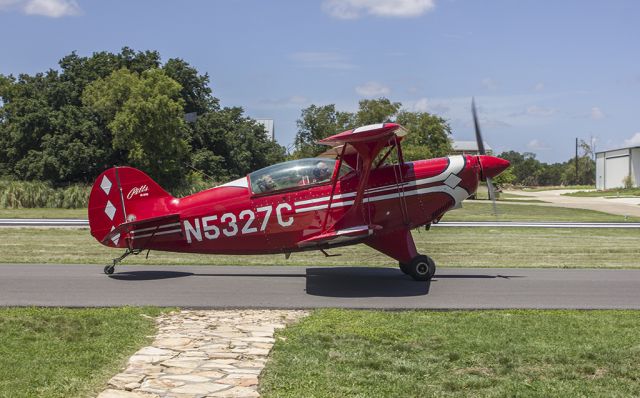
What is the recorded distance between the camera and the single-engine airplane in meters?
12.9

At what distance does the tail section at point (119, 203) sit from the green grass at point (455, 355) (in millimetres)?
5605

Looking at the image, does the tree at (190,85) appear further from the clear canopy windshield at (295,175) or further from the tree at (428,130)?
the clear canopy windshield at (295,175)

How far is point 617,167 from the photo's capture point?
109750 mm

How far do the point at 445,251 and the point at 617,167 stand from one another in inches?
3996

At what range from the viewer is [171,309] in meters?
9.69

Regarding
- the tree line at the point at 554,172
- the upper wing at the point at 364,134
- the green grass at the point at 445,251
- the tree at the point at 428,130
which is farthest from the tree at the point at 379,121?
the tree line at the point at 554,172

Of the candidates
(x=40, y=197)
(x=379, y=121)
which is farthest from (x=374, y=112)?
(x=40, y=197)

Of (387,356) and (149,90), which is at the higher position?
(149,90)

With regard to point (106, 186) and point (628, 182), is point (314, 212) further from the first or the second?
point (628, 182)

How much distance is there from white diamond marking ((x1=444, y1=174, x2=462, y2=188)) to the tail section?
5553mm

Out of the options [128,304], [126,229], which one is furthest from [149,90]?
[128,304]

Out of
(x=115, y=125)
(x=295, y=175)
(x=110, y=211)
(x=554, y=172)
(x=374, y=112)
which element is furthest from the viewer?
(x=554, y=172)

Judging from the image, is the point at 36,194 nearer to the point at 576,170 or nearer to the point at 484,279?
the point at 484,279

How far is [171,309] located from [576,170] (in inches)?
6085
